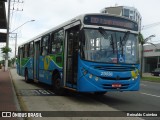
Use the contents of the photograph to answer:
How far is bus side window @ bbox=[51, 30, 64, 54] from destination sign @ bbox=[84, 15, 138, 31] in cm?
226

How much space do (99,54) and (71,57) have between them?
1393mm

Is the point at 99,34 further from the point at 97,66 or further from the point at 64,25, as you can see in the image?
the point at 64,25

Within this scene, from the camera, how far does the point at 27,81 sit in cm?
2370

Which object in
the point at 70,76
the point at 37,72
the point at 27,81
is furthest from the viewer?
the point at 27,81

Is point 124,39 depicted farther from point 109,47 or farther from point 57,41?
point 57,41

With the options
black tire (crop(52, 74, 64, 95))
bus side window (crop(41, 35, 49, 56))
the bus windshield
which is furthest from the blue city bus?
bus side window (crop(41, 35, 49, 56))

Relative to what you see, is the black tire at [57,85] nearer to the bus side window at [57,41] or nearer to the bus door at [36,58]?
the bus side window at [57,41]

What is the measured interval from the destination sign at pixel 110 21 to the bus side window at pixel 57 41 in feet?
7.42

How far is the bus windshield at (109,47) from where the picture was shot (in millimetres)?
12398

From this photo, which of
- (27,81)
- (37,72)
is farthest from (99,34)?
(27,81)

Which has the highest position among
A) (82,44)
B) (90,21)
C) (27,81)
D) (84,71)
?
(90,21)

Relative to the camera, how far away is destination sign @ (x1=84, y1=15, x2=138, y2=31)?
12680 mm

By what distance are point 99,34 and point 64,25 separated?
94.2 inches

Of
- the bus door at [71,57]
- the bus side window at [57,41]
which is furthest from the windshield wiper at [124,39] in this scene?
the bus side window at [57,41]
